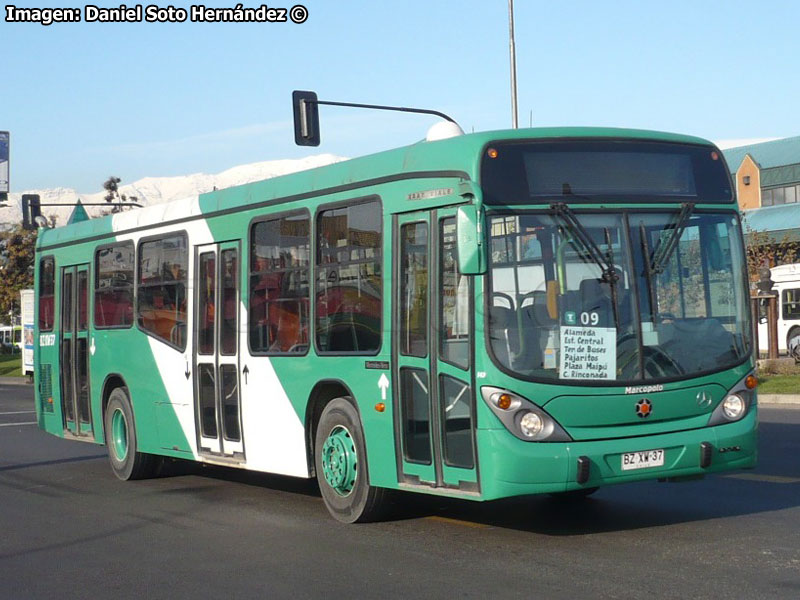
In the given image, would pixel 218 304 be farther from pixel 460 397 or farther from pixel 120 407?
pixel 460 397

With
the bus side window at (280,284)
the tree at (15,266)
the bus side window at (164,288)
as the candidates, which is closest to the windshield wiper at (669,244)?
the bus side window at (280,284)

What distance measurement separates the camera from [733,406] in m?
9.38

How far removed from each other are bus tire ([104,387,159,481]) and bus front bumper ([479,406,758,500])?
6747 millimetres

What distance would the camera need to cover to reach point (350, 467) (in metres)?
10.3

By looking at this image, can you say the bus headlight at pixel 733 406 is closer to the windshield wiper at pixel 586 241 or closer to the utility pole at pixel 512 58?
the windshield wiper at pixel 586 241

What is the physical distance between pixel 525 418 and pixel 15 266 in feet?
233

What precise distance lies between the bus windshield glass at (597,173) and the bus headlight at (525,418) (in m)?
1.39

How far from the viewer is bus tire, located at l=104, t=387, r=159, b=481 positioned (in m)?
14.5

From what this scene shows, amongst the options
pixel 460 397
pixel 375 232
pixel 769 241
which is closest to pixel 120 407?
pixel 375 232

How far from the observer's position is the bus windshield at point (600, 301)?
8.85m

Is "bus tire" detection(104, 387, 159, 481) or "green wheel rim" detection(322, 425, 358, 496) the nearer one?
"green wheel rim" detection(322, 425, 358, 496)

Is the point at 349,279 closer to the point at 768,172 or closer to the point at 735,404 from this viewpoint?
the point at 735,404

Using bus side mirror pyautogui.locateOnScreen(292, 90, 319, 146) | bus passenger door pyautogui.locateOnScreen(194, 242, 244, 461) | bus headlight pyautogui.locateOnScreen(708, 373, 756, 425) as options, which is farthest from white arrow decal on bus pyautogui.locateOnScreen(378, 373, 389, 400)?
bus side mirror pyautogui.locateOnScreen(292, 90, 319, 146)

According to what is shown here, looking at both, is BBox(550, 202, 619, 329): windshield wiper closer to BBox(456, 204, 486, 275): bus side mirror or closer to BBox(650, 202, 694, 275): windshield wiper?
BBox(650, 202, 694, 275): windshield wiper
